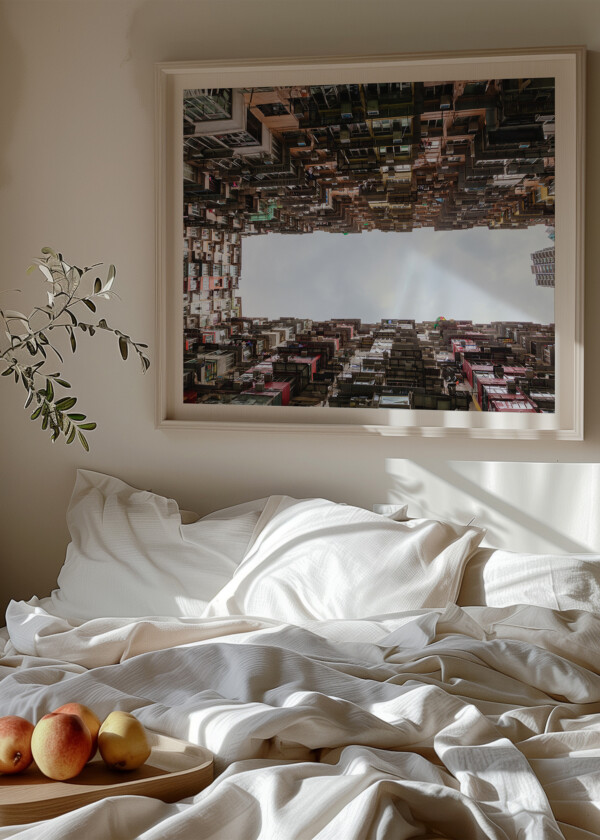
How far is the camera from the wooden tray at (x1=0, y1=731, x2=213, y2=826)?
43.3 inches

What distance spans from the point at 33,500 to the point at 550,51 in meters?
2.38

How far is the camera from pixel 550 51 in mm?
2471

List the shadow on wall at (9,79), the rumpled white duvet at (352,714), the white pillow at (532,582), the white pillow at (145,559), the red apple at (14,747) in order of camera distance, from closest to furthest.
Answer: the rumpled white duvet at (352,714) < the red apple at (14,747) < the white pillow at (532,582) < the white pillow at (145,559) < the shadow on wall at (9,79)

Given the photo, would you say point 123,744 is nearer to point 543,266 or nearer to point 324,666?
point 324,666

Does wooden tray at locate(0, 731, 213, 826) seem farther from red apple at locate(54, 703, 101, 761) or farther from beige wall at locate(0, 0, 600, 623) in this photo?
beige wall at locate(0, 0, 600, 623)

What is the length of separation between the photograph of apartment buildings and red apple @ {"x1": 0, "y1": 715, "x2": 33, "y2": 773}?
1681 millimetres

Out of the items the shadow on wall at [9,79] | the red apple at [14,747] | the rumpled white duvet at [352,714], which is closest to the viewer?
the rumpled white duvet at [352,714]

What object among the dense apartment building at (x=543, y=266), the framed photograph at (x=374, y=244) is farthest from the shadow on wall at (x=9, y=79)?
the dense apartment building at (x=543, y=266)

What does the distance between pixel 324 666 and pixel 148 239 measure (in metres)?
1.75

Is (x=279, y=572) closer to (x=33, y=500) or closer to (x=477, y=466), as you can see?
(x=477, y=466)

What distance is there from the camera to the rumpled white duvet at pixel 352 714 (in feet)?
3.51

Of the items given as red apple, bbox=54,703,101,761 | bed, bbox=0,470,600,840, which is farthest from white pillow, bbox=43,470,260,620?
red apple, bbox=54,703,101,761

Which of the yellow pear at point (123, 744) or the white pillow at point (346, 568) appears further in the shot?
the white pillow at point (346, 568)

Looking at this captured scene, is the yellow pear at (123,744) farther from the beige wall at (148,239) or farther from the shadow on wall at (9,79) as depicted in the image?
the shadow on wall at (9,79)
